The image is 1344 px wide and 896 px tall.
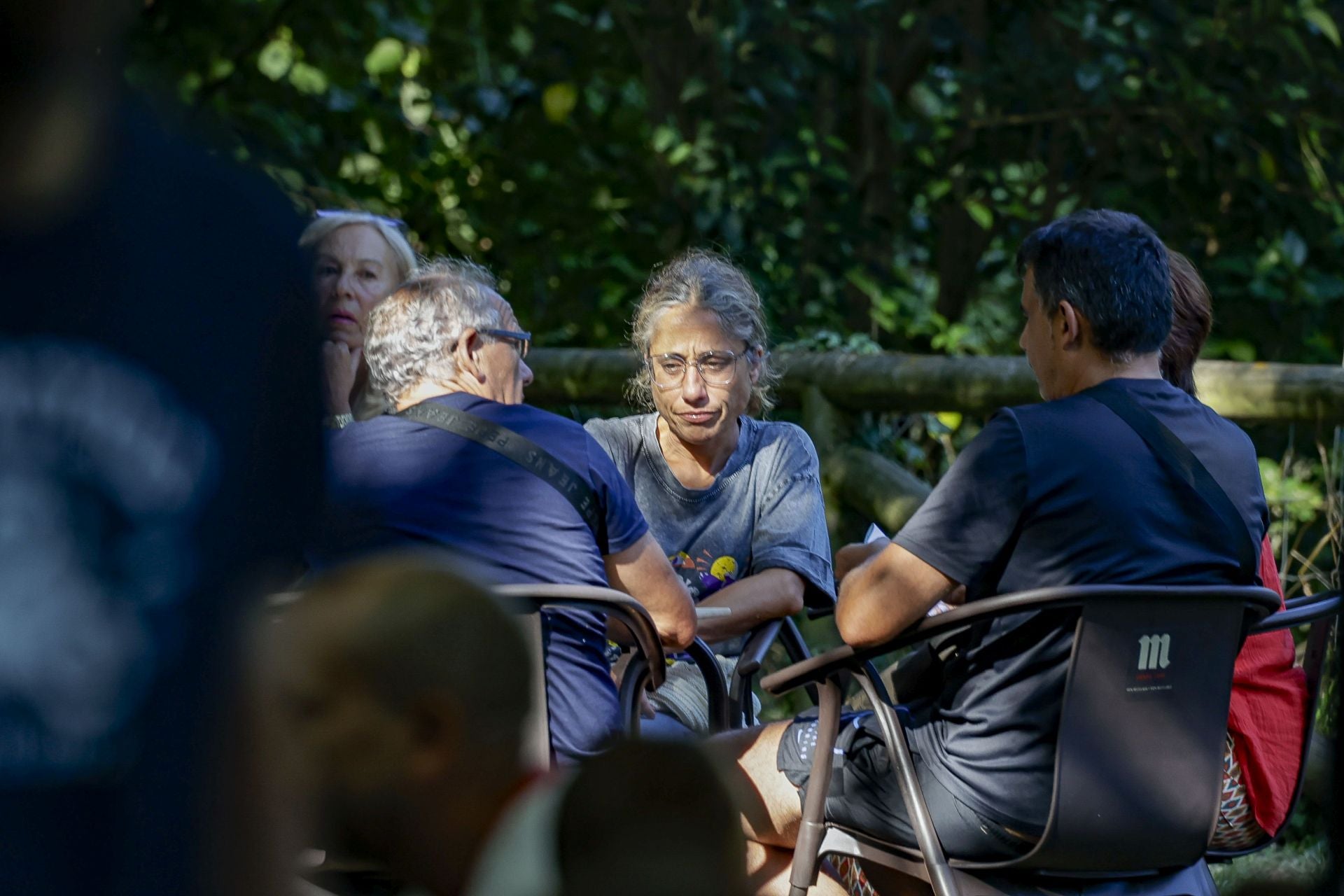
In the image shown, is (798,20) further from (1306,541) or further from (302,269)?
(302,269)

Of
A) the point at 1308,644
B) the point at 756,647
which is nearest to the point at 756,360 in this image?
the point at 756,647

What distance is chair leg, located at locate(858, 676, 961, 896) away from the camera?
7.29 ft

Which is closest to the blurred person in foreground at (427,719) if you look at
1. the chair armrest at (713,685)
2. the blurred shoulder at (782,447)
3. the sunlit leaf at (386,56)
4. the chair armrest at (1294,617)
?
the chair armrest at (1294,617)

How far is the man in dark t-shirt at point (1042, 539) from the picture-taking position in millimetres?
2197

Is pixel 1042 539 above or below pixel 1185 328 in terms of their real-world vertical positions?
below

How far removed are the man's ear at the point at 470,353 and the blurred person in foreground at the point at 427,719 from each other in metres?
1.86

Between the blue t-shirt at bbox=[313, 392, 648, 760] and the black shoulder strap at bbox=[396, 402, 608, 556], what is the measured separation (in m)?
0.01

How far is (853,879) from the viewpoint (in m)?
2.78

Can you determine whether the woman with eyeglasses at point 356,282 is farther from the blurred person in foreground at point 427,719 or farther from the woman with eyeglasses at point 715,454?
the blurred person in foreground at point 427,719

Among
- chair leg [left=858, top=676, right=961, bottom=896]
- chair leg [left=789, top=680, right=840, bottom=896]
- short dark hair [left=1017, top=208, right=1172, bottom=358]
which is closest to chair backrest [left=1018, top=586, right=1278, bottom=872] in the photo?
chair leg [left=858, top=676, right=961, bottom=896]

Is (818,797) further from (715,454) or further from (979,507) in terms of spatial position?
(715,454)

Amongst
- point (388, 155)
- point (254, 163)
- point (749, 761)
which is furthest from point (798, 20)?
point (254, 163)

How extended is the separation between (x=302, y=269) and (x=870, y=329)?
15.3 feet

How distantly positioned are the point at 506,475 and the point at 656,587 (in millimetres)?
380
